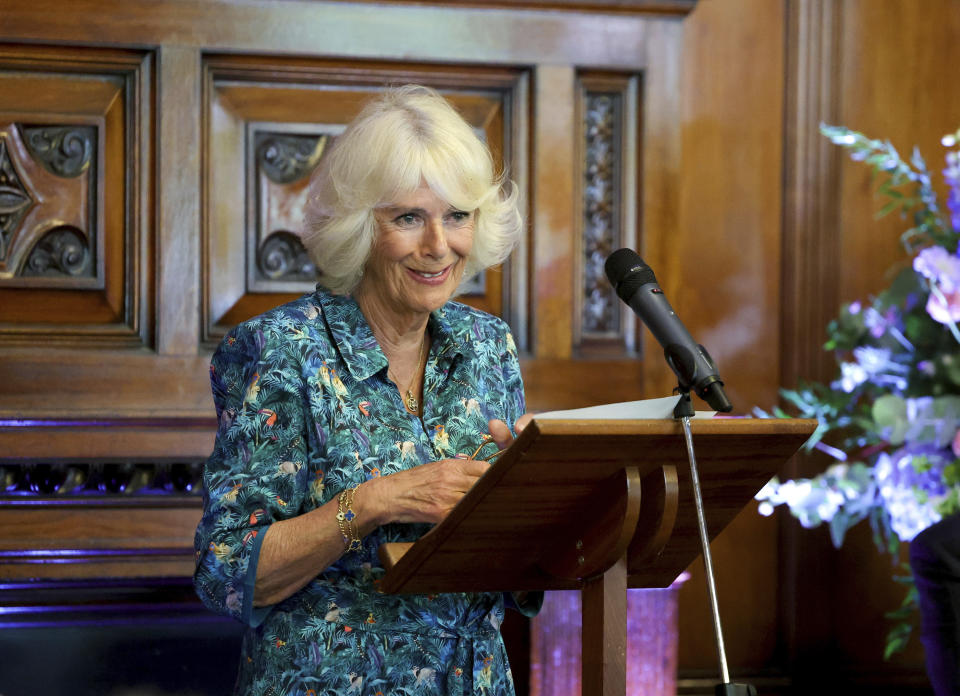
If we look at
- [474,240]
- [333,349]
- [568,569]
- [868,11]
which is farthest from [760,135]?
[568,569]

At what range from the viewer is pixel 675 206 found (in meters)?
2.72

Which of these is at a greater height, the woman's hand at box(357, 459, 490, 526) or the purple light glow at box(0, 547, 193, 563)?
the woman's hand at box(357, 459, 490, 526)

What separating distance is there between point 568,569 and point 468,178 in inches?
26.7

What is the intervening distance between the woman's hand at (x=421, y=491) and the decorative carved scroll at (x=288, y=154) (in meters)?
1.27

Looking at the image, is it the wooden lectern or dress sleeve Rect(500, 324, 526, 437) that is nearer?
the wooden lectern

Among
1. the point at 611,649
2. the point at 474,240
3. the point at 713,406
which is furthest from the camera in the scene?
the point at 474,240

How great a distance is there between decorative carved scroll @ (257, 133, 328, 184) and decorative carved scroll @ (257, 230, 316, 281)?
14 cm

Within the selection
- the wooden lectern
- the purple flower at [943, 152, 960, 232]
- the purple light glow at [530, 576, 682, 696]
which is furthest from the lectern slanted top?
the purple flower at [943, 152, 960, 232]

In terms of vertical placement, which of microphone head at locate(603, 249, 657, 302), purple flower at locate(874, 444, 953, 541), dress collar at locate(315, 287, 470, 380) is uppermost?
microphone head at locate(603, 249, 657, 302)

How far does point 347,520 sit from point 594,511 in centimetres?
38

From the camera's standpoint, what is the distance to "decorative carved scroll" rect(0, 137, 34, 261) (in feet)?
8.10

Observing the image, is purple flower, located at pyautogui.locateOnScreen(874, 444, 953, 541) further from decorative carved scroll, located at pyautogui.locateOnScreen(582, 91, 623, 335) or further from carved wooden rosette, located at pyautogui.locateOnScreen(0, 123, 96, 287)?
carved wooden rosette, located at pyautogui.locateOnScreen(0, 123, 96, 287)

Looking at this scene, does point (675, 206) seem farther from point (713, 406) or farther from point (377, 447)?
point (713, 406)

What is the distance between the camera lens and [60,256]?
2502mm
